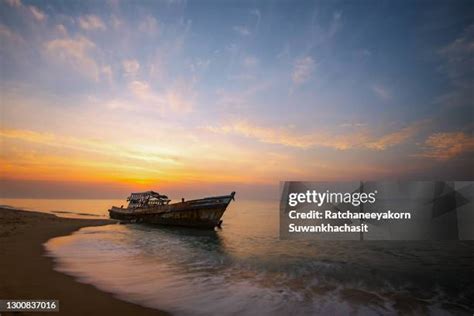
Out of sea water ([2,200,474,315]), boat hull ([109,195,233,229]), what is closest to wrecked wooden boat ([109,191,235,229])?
boat hull ([109,195,233,229])

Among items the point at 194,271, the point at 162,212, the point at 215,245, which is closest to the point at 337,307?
the point at 194,271

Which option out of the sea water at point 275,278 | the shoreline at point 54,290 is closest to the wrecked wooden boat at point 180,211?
the sea water at point 275,278

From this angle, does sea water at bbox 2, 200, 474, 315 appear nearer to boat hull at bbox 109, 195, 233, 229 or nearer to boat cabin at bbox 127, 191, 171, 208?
boat hull at bbox 109, 195, 233, 229

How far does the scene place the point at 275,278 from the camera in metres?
13.7

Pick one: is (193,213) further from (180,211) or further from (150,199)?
(150,199)

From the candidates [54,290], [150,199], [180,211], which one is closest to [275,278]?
[54,290]

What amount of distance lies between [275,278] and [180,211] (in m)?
24.7

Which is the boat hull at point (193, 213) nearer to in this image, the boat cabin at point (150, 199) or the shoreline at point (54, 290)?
the boat cabin at point (150, 199)

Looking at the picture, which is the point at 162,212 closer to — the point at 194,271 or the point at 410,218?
the point at 194,271

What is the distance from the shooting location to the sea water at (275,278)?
9.73 m

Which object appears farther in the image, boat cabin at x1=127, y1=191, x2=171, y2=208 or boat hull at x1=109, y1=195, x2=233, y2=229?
boat cabin at x1=127, y1=191, x2=171, y2=208

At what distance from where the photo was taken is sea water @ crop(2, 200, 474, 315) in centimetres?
973

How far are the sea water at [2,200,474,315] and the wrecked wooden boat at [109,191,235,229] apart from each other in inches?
460

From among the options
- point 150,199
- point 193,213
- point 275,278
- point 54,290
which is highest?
point 150,199
